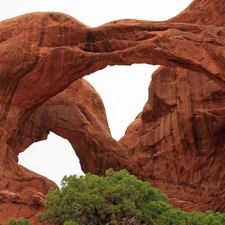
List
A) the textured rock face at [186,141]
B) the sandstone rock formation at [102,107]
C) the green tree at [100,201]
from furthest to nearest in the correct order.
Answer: the textured rock face at [186,141] → the sandstone rock formation at [102,107] → the green tree at [100,201]

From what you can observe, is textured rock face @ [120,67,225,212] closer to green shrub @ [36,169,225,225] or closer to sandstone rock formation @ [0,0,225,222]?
sandstone rock formation @ [0,0,225,222]

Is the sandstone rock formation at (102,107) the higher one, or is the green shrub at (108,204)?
the sandstone rock formation at (102,107)

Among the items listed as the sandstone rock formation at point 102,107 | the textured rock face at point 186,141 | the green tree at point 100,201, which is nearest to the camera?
the green tree at point 100,201

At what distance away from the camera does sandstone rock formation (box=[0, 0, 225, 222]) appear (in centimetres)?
2289

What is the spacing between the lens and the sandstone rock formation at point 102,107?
75.1ft

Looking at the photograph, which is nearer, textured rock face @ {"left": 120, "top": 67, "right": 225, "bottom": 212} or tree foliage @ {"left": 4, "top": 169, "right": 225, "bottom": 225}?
tree foliage @ {"left": 4, "top": 169, "right": 225, "bottom": 225}

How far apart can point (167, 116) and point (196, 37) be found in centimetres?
806

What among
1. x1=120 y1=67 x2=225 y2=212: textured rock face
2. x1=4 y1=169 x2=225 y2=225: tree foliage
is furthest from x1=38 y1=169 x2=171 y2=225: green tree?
x1=120 y1=67 x2=225 y2=212: textured rock face

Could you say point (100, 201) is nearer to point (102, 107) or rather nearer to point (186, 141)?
point (186, 141)

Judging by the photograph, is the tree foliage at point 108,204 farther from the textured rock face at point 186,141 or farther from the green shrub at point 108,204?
the textured rock face at point 186,141

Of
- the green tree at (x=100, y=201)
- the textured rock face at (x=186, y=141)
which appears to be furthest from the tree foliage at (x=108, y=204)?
the textured rock face at (x=186, y=141)

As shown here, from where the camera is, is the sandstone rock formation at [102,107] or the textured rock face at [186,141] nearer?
the sandstone rock formation at [102,107]

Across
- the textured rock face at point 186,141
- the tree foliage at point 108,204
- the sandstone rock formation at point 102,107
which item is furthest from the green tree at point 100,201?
the textured rock face at point 186,141

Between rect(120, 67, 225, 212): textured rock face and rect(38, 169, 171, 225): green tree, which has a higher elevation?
rect(120, 67, 225, 212): textured rock face
